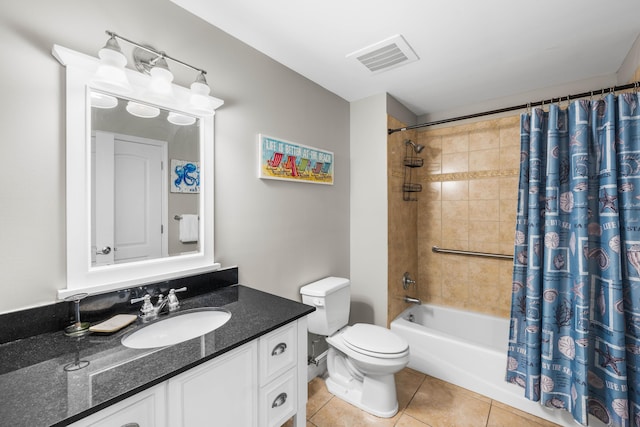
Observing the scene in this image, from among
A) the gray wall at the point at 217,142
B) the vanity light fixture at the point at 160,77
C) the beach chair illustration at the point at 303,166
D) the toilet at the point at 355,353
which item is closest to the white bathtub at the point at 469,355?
the toilet at the point at 355,353

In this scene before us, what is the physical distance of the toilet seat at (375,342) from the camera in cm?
173

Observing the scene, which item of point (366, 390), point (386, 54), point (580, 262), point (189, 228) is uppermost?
point (386, 54)

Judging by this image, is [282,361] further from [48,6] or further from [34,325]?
[48,6]

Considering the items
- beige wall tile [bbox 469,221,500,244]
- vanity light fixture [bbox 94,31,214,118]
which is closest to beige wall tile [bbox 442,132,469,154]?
beige wall tile [bbox 469,221,500,244]

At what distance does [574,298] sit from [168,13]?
2.71 m

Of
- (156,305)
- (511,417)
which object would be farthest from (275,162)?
(511,417)

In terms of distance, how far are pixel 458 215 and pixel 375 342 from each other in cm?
165

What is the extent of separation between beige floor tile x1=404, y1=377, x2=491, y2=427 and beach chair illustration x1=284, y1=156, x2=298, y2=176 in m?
1.80

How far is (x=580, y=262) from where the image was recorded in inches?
61.6

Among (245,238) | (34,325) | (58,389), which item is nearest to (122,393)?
(58,389)

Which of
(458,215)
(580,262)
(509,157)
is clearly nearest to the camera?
(580,262)

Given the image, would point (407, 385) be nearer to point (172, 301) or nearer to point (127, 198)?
point (172, 301)

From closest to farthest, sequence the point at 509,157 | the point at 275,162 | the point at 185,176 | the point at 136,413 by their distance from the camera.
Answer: the point at 136,413, the point at 185,176, the point at 275,162, the point at 509,157

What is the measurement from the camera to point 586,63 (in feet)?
6.47
